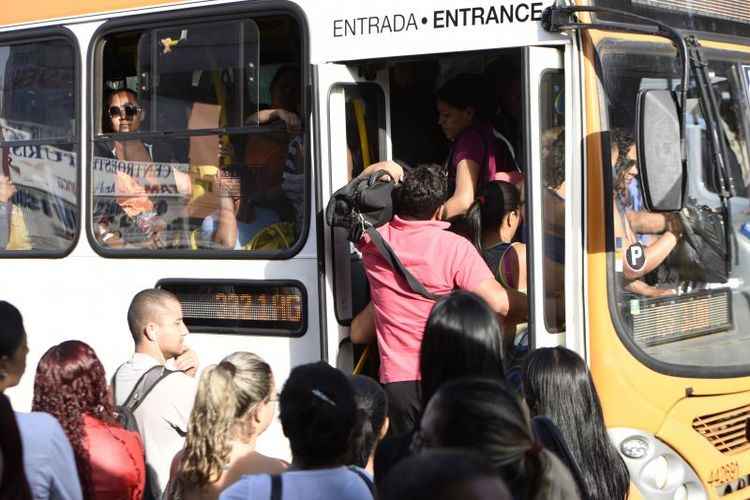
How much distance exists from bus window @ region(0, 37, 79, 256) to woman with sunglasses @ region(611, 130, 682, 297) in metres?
2.78

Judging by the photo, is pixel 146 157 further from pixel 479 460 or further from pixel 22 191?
pixel 479 460

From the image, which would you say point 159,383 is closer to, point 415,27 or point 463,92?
point 415,27

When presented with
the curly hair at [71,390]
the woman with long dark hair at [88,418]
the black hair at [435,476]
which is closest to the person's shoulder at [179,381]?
the woman with long dark hair at [88,418]

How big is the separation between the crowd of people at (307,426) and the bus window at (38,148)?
5.08 feet

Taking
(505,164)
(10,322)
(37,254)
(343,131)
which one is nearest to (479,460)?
(10,322)

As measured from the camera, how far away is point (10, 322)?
334 cm

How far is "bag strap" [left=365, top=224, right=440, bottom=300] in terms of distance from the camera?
461 cm

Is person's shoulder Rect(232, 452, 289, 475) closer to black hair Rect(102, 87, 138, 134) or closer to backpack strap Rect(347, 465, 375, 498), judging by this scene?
backpack strap Rect(347, 465, 375, 498)

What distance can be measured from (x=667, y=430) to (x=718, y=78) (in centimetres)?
154

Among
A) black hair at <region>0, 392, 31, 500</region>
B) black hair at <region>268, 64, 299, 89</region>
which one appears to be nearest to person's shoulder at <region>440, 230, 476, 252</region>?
black hair at <region>268, 64, 299, 89</region>

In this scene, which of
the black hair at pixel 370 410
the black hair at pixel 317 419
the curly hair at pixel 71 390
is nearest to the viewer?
the black hair at pixel 317 419

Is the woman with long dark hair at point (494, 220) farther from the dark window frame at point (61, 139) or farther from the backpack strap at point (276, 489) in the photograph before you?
the backpack strap at point (276, 489)

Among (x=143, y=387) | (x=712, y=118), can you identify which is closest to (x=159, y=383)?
(x=143, y=387)

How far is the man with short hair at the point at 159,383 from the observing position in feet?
14.0
